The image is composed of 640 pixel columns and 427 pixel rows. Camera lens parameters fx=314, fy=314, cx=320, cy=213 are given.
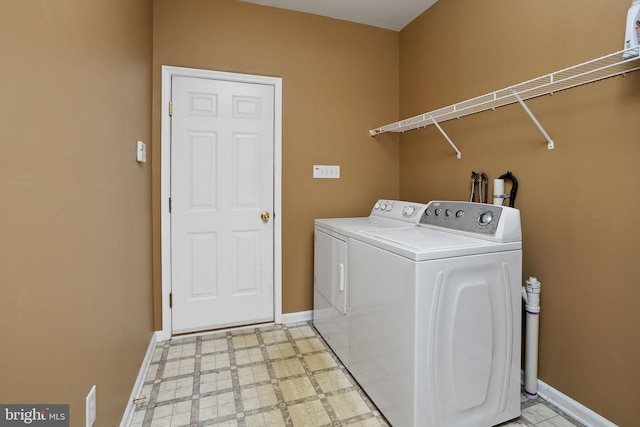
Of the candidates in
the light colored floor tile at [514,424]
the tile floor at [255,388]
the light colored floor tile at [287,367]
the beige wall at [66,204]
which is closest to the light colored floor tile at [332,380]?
the tile floor at [255,388]

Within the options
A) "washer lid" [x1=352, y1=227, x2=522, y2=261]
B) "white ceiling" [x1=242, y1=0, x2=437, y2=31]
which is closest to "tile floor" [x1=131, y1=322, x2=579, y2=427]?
"washer lid" [x1=352, y1=227, x2=522, y2=261]

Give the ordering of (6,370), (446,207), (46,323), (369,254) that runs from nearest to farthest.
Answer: (6,370)
(46,323)
(369,254)
(446,207)

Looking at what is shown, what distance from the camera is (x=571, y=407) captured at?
157 centimetres

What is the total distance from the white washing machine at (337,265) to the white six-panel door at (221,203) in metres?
0.44

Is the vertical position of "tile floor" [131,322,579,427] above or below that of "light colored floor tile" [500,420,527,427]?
below

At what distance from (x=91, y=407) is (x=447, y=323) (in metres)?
1.37

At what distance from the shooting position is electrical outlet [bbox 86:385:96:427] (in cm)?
105

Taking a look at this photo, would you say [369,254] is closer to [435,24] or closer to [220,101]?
[220,101]

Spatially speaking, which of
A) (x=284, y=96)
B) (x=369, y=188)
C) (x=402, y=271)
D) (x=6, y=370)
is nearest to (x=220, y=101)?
(x=284, y=96)

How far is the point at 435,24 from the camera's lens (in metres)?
2.46

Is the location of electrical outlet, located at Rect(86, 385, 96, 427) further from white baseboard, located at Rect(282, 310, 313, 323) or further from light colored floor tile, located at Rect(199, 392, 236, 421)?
white baseboard, located at Rect(282, 310, 313, 323)

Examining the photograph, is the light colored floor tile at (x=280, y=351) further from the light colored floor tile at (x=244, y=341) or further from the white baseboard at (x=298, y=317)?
the white baseboard at (x=298, y=317)

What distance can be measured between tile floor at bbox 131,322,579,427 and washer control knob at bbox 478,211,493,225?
98 cm

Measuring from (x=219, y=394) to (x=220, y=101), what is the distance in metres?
2.01
